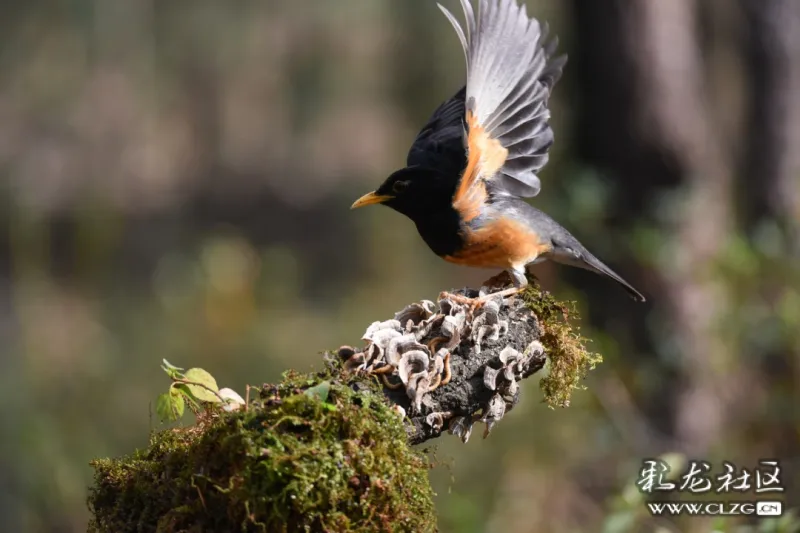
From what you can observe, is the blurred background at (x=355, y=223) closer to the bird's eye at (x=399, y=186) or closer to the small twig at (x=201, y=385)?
the small twig at (x=201, y=385)

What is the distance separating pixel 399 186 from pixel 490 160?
47cm

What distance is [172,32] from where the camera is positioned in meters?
14.5

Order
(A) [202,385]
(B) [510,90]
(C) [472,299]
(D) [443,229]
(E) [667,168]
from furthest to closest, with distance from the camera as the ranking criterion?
(E) [667,168] → (B) [510,90] → (D) [443,229] → (C) [472,299] → (A) [202,385]

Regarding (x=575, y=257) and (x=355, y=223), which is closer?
(x=575, y=257)

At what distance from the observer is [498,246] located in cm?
322

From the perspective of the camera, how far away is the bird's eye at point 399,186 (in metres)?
3.06

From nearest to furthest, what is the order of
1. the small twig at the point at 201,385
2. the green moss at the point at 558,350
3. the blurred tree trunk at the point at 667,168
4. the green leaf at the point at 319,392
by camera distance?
the green leaf at the point at 319,392
the small twig at the point at 201,385
the green moss at the point at 558,350
the blurred tree trunk at the point at 667,168

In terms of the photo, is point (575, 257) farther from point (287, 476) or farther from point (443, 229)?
point (287, 476)

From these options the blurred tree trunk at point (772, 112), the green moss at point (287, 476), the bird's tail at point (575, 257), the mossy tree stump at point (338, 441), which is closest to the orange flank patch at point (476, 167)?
the bird's tail at point (575, 257)

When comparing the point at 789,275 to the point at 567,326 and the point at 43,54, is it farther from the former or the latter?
the point at 43,54

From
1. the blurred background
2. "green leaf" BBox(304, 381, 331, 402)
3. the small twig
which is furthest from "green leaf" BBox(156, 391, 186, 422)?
the blurred background

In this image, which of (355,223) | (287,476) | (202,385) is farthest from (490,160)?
(355,223)

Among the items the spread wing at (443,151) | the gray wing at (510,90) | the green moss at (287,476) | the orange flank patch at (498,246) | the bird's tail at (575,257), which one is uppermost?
the gray wing at (510,90)

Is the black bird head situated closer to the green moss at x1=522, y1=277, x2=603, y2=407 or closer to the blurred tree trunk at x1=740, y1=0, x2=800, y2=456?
the green moss at x1=522, y1=277, x2=603, y2=407
